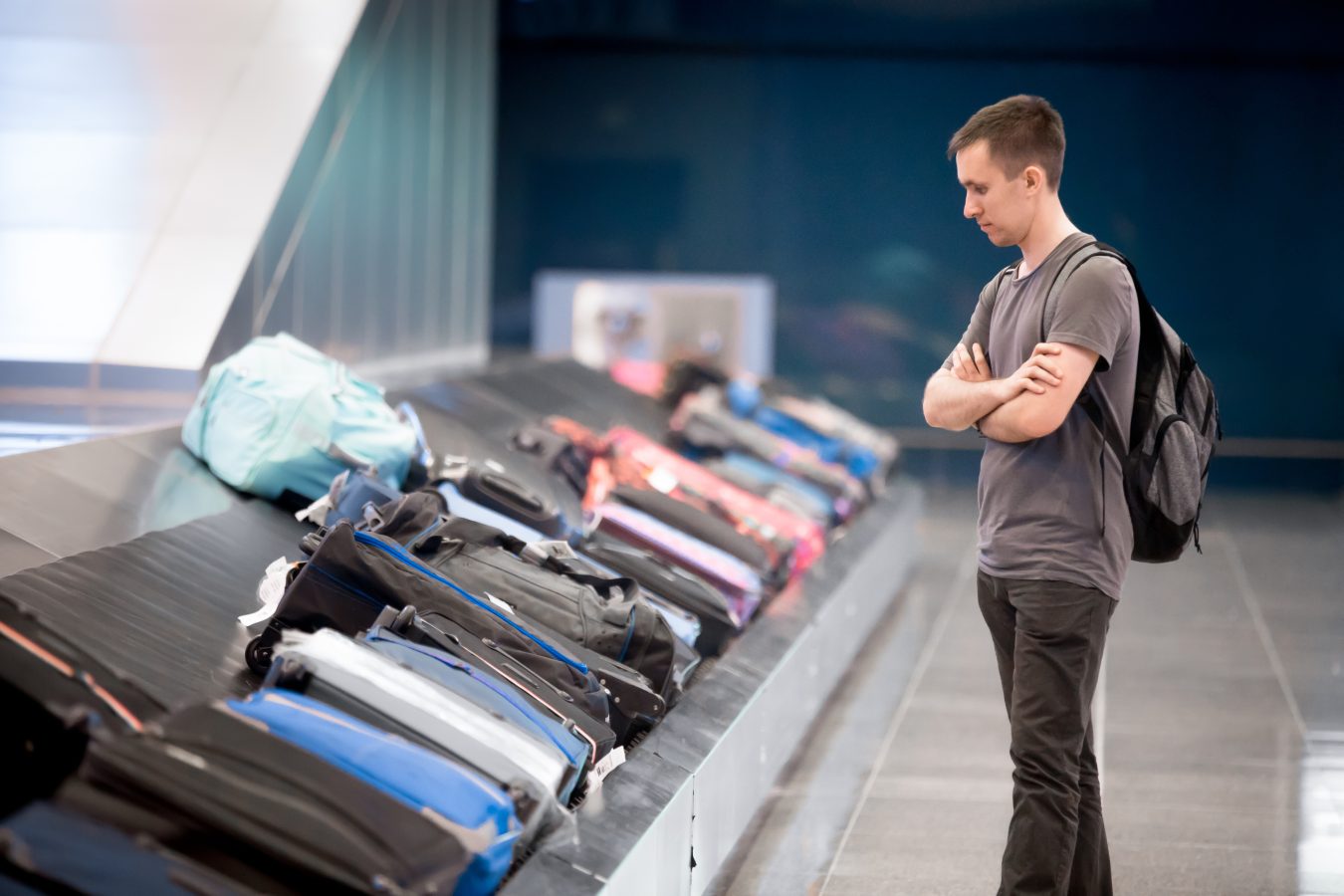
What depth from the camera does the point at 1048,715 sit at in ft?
8.36

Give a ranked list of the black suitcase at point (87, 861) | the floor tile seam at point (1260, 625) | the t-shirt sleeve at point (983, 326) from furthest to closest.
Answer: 1. the floor tile seam at point (1260, 625)
2. the t-shirt sleeve at point (983, 326)
3. the black suitcase at point (87, 861)

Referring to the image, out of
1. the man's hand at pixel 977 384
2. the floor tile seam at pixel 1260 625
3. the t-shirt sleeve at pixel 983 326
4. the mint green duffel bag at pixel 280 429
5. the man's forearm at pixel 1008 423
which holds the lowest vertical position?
the floor tile seam at pixel 1260 625

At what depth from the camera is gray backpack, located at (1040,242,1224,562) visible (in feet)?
8.20

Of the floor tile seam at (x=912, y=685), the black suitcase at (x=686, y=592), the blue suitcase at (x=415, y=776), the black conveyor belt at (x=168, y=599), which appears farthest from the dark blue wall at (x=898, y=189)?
the blue suitcase at (x=415, y=776)

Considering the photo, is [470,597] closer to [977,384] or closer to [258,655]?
[258,655]

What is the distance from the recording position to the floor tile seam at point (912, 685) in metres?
3.69

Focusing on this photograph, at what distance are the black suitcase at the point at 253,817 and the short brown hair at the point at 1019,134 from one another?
1.47 metres

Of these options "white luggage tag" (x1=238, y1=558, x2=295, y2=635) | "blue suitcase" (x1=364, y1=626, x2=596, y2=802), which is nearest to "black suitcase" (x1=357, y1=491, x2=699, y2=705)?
"white luggage tag" (x1=238, y1=558, x2=295, y2=635)

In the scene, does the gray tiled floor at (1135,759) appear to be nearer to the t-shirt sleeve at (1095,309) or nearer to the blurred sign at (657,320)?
the t-shirt sleeve at (1095,309)

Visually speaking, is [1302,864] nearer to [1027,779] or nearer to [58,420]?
[1027,779]

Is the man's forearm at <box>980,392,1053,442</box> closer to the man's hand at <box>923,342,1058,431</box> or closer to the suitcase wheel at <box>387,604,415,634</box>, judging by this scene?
the man's hand at <box>923,342,1058,431</box>

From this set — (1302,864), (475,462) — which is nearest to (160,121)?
(475,462)

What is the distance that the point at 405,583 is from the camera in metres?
2.93

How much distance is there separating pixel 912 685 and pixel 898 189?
280 inches
